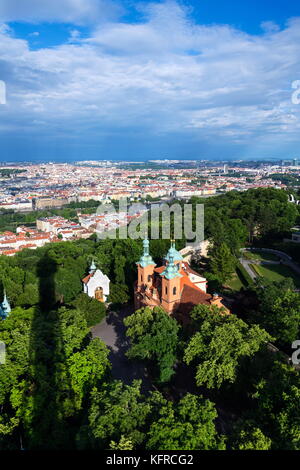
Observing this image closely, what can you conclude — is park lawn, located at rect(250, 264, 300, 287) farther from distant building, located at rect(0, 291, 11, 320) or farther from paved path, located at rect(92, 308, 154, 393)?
distant building, located at rect(0, 291, 11, 320)

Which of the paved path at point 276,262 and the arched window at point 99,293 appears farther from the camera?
the paved path at point 276,262

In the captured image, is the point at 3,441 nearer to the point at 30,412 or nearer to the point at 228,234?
the point at 30,412

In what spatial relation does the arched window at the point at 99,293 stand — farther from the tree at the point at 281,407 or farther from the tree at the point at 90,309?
the tree at the point at 281,407

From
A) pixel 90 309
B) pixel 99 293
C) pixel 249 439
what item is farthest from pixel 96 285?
pixel 249 439

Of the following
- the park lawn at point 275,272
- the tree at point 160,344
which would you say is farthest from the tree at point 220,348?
the park lawn at point 275,272

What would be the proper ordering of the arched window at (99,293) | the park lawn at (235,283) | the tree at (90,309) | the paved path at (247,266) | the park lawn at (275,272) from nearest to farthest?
1. the tree at (90,309)
2. the arched window at (99,293)
3. the park lawn at (235,283)
4. the park lawn at (275,272)
5. the paved path at (247,266)

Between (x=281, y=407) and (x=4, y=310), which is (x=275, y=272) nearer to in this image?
(x=281, y=407)

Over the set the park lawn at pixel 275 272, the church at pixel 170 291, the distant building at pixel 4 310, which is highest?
the church at pixel 170 291
